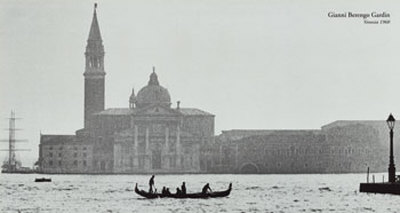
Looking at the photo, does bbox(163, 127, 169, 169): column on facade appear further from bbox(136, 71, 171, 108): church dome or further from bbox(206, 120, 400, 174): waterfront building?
bbox(136, 71, 171, 108): church dome

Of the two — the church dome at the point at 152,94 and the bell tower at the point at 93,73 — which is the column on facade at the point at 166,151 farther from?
the bell tower at the point at 93,73

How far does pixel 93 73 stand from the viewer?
344 feet

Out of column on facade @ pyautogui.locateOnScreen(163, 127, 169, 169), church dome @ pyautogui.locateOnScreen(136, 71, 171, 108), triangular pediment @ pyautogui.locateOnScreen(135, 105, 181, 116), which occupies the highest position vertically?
church dome @ pyautogui.locateOnScreen(136, 71, 171, 108)

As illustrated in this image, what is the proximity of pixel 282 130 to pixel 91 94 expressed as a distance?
57.7 ft

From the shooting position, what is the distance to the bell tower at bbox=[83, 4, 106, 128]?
105000 mm

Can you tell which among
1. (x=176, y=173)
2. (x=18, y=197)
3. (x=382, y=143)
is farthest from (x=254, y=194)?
(x=382, y=143)

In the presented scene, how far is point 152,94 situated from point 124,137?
614cm

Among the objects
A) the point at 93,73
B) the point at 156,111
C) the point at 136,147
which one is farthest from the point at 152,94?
the point at 136,147

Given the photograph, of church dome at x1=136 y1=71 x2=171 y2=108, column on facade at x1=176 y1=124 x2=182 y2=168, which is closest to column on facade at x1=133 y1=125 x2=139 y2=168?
column on facade at x1=176 y1=124 x2=182 y2=168

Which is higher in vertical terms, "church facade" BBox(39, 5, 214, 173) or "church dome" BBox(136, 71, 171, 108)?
"church dome" BBox(136, 71, 171, 108)

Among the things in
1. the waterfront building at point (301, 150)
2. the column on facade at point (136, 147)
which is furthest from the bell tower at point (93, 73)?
the waterfront building at point (301, 150)

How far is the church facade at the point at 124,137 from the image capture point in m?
103

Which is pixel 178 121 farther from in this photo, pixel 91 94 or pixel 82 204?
pixel 82 204

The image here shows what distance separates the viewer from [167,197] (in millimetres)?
47312
